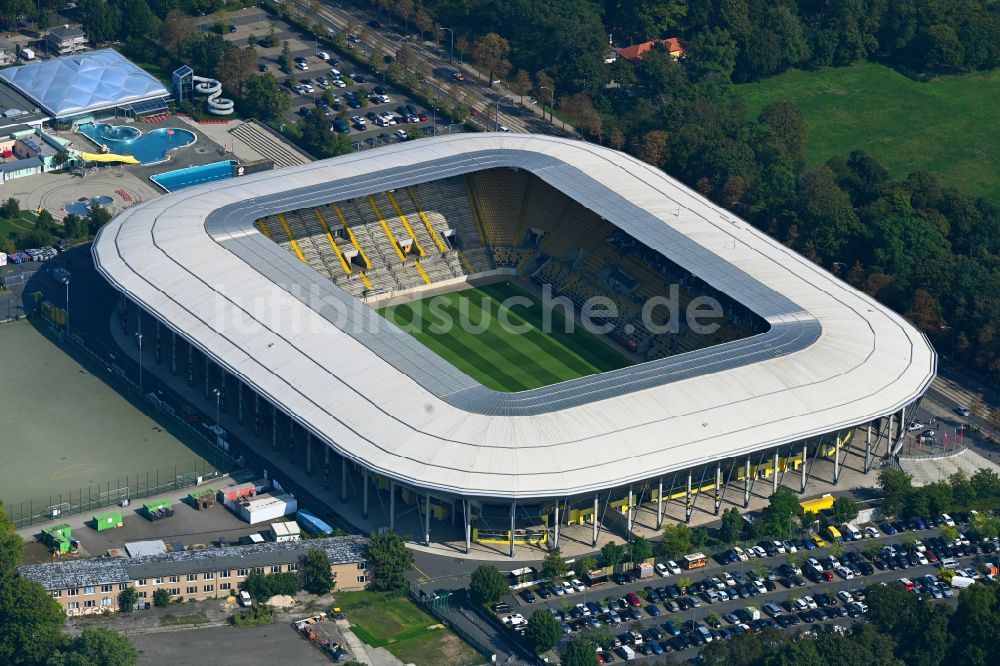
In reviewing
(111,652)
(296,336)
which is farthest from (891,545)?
(111,652)

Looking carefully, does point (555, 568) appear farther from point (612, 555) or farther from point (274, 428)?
point (274, 428)

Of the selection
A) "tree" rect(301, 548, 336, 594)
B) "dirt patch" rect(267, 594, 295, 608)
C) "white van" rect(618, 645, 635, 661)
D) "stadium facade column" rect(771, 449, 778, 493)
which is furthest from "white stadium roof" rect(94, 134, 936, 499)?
"white van" rect(618, 645, 635, 661)

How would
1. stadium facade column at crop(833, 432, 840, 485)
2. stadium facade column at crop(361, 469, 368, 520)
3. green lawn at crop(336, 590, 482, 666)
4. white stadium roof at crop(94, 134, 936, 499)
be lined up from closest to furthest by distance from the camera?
green lawn at crop(336, 590, 482, 666) < white stadium roof at crop(94, 134, 936, 499) < stadium facade column at crop(361, 469, 368, 520) < stadium facade column at crop(833, 432, 840, 485)

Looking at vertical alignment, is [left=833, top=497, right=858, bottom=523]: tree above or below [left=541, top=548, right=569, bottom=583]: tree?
above

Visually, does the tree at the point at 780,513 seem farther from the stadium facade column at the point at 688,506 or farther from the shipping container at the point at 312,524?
the shipping container at the point at 312,524

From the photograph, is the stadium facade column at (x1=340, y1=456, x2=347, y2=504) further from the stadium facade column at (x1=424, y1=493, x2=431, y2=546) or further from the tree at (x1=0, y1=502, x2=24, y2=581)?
the tree at (x1=0, y1=502, x2=24, y2=581)

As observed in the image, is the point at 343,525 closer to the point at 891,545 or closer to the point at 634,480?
the point at 634,480
